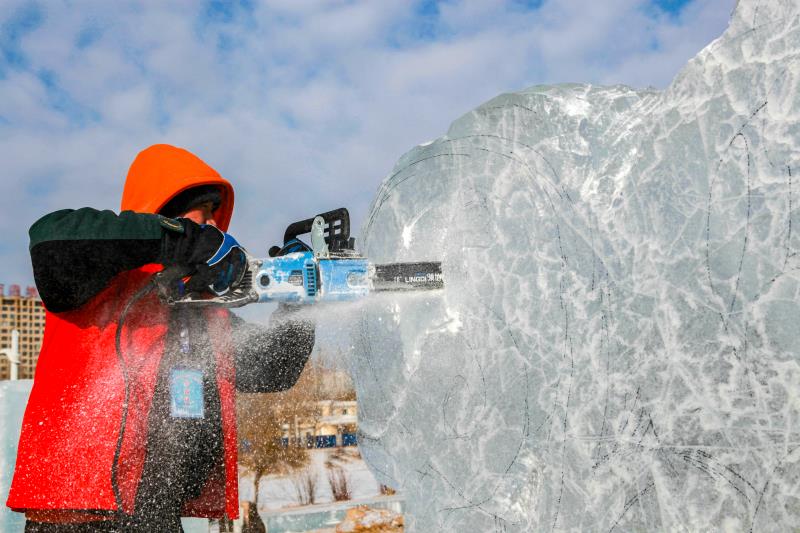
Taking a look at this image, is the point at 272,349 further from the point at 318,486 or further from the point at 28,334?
the point at 28,334

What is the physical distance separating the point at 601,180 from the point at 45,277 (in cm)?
144

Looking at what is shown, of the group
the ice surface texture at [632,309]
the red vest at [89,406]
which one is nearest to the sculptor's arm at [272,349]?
the red vest at [89,406]

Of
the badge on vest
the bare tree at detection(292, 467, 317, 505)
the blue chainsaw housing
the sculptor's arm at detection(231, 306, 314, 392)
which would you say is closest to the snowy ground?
the bare tree at detection(292, 467, 317, 505)

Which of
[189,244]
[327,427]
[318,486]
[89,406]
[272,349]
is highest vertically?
[189,244]

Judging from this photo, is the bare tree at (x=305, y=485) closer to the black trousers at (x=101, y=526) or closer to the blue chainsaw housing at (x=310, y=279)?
the blue chainsaw housing at (x=310, y=279)

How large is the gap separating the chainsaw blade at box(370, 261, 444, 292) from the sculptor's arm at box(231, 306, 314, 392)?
0.42m

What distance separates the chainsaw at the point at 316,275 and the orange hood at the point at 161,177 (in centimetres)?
30

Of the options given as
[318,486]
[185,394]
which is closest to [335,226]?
[185,394]

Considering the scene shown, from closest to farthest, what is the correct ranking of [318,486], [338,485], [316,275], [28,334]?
[316,275] < [338,485] < [318,486] < [28,334]

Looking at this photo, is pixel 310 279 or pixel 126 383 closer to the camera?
pixel 126 383

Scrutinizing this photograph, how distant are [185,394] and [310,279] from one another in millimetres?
549

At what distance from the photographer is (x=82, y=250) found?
5.67ft

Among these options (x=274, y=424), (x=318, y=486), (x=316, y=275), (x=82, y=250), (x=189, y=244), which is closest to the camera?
(x=82, y=250)

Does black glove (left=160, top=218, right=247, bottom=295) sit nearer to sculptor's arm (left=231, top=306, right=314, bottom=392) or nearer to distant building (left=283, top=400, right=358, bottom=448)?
sculptor's arm (left=231, top=306, right=314, bottom=392)
